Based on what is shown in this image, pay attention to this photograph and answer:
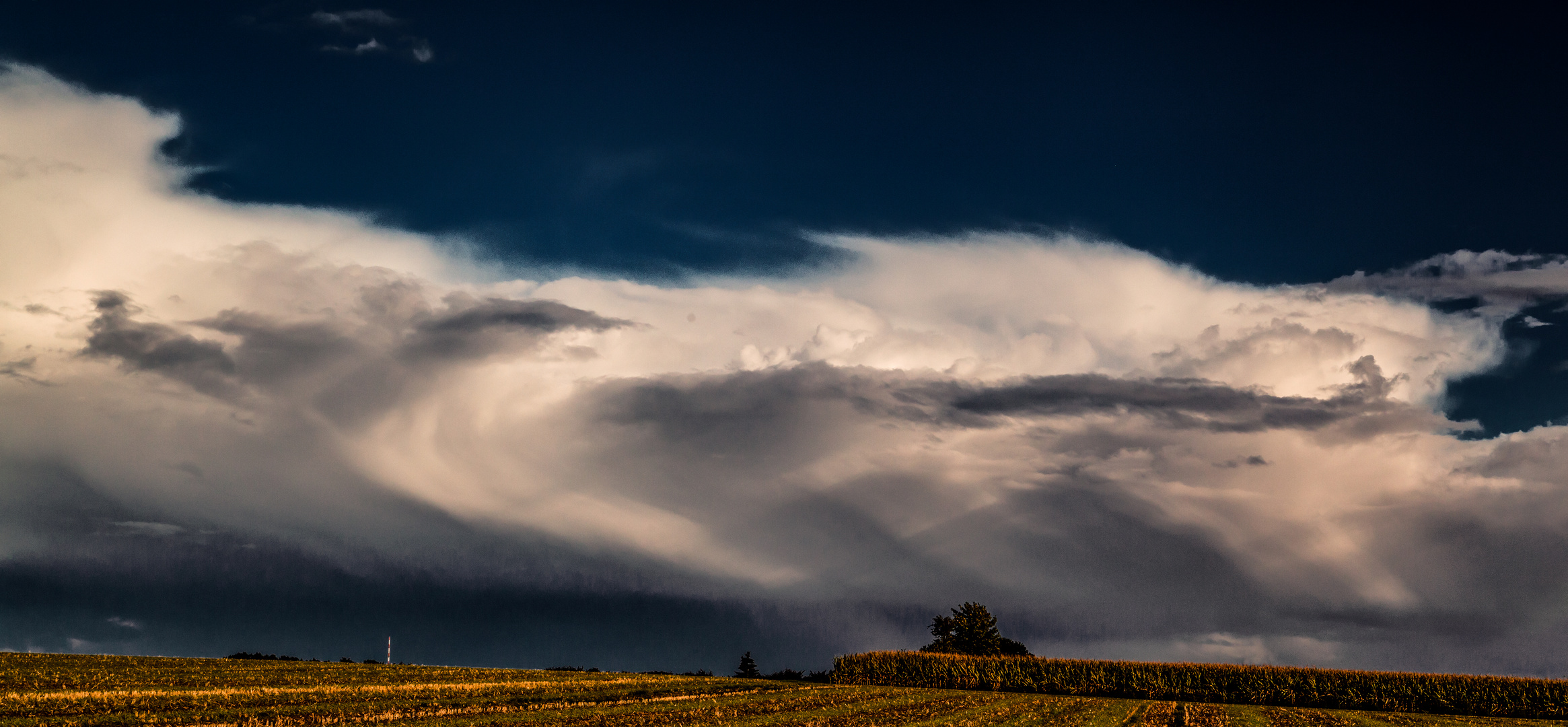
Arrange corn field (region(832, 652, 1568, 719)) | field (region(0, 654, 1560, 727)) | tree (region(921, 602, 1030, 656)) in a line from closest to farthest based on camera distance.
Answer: field (region(0, 654, 1560, 727)) → corn field (region(832, 652, 1568, 719)) → tree (region(921, 602, 1030, 656))

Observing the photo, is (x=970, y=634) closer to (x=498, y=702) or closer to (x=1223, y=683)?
(x=1223, y=683)

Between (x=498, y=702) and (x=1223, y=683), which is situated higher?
(x=498, y=702)

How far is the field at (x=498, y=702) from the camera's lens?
41.9 m

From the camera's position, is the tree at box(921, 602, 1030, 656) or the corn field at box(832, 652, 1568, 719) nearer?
the corn field at box(832, 652, 1568, 719)

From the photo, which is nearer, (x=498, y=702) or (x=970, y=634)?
(x=498, y=702)

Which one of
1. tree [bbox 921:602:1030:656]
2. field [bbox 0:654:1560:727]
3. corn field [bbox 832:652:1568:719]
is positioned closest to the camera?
field [bbox 0:654:1560:727]

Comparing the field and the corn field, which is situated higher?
the field

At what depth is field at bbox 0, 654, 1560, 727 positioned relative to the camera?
138 feet

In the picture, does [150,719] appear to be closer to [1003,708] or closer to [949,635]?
[1003,708]

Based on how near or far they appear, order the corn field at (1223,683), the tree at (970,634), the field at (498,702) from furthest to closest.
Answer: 1. the tree at (970,634)
2. the corn field at (1223,683)
3. the field at (498,702)

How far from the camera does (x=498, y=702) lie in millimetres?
51625

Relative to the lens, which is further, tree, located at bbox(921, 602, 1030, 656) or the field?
tree, located at bbox(921, 602, 1030, 656)

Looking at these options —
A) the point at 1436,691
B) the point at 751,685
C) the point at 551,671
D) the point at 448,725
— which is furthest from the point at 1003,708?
the point at 1436,691

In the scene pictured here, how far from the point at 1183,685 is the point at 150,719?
85081 mm
